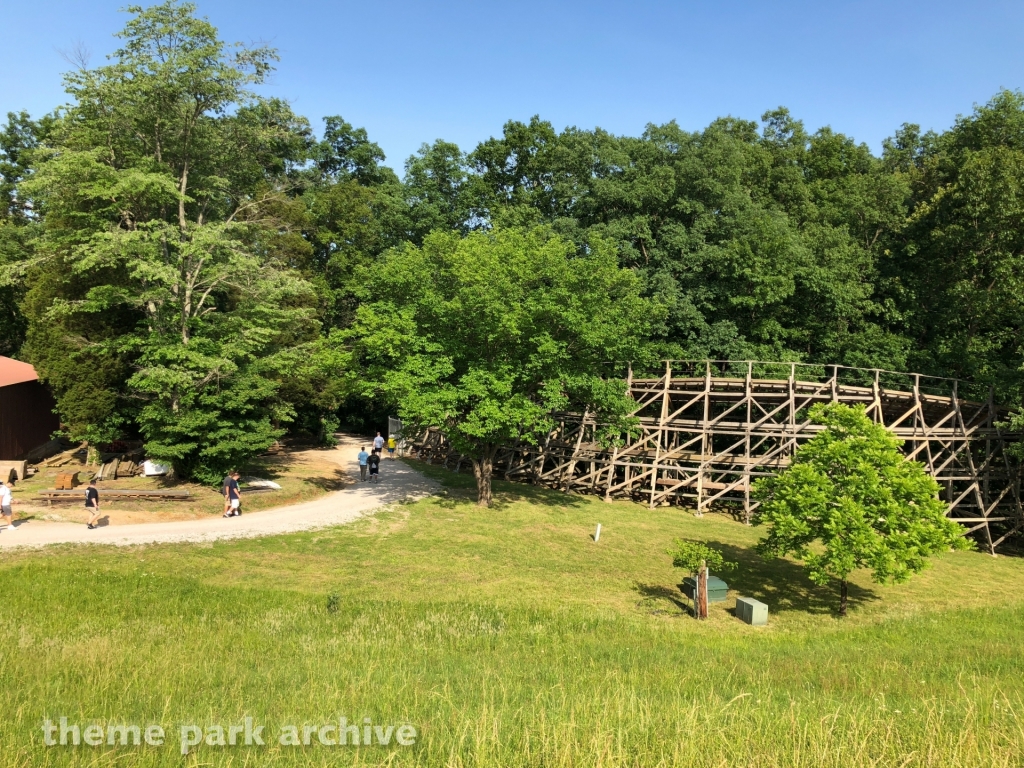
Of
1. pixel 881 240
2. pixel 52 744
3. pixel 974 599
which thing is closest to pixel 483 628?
pixel 52 744

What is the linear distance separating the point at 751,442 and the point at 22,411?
31.2 metres

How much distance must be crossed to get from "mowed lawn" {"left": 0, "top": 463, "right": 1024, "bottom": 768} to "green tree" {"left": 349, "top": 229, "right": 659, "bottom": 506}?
371cm

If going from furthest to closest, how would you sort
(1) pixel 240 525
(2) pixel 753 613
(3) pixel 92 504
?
(1) pixel 240 525 → (3) pixel 92 504 → (2) pixel 753 613

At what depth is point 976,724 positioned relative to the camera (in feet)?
15.4

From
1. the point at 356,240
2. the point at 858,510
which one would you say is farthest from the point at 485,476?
the point at 356,240

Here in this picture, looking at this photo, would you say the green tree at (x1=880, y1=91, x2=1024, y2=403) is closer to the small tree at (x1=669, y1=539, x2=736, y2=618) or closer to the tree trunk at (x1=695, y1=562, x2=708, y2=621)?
the small tree at (x1=669, y1=539, x2=736, y2=618)

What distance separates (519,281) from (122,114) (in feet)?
48.9

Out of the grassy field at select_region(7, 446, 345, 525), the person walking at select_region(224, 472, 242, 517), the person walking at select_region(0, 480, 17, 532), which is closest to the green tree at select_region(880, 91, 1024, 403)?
the grassy field at select_region(7, 446, 345, 525)

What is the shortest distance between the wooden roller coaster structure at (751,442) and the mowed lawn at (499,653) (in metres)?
4.25

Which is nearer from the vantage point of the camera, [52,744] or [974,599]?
[52,744]

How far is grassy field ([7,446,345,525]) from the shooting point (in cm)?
1731

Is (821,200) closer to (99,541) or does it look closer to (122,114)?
(122,114)

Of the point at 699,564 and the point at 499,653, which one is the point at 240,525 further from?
the point at 699,564

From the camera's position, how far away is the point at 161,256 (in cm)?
2159
